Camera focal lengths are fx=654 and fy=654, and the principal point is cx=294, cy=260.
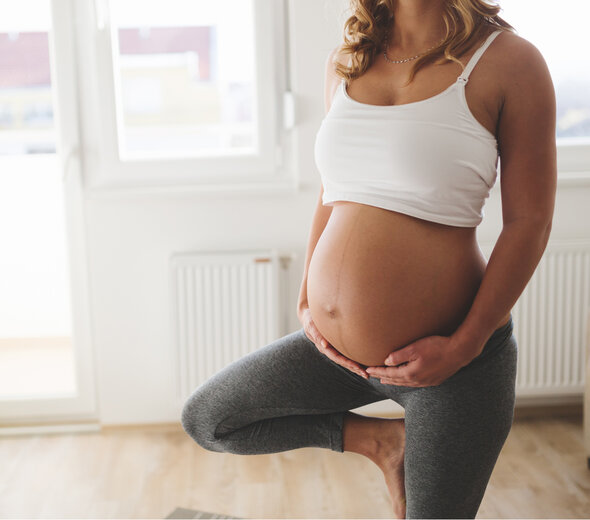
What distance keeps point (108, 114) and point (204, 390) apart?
1303 mm

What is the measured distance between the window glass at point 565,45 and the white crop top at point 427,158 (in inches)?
57.3

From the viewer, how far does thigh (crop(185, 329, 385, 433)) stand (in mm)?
1163

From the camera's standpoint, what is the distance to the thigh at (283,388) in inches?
45.8

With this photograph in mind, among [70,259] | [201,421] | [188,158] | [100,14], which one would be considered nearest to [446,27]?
[201,421]

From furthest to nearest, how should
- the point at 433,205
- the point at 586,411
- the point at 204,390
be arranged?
the point at 586,411
the point at 204,390
the point at 433,205

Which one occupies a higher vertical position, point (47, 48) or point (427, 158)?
point (47, 48)

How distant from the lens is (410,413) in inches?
41.3

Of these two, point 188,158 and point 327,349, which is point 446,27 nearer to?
point 327,349

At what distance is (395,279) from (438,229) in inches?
4.0

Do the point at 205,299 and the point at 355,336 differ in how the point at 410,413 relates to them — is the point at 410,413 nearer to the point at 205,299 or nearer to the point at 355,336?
the point at 355,336

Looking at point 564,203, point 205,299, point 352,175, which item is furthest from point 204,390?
point 564,203

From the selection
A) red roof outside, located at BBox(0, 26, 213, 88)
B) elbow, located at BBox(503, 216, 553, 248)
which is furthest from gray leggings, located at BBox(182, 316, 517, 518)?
red roof outside, located at BBox(0, 26, 213, 88)

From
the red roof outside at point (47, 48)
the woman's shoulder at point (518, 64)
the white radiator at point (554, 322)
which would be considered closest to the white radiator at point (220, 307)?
the red roof outside at point (47, 48)

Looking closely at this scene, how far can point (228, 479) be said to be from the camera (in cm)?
199
